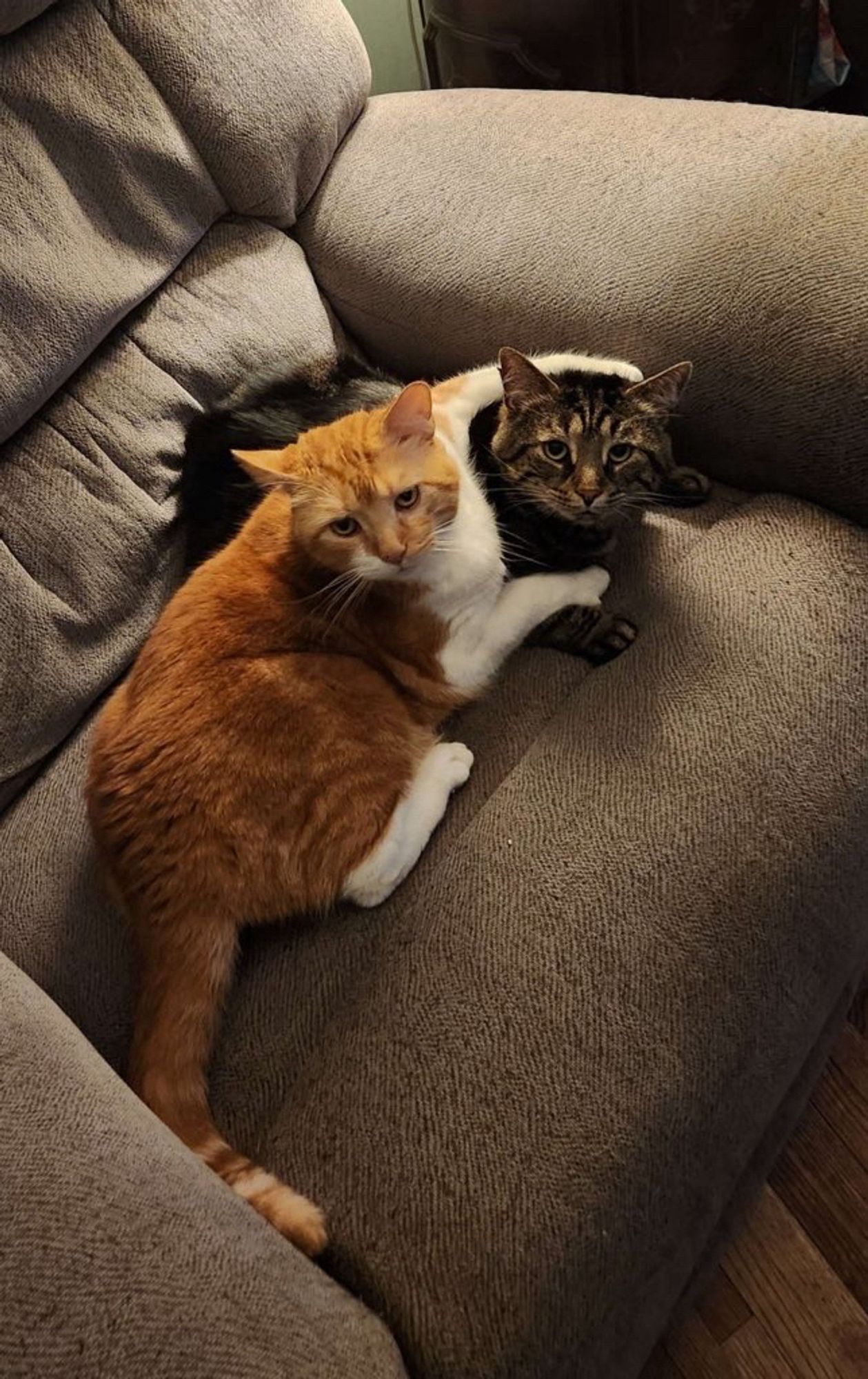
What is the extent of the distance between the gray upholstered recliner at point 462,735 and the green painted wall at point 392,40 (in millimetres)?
671

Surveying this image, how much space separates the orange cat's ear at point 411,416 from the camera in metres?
1.06

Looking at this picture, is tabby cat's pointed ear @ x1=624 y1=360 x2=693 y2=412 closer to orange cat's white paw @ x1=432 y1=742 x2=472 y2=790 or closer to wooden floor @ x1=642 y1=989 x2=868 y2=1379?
orange cat's white paw @ x1=432 y1=742 x2=472 y2=790

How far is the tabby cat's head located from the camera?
1114 millimetres

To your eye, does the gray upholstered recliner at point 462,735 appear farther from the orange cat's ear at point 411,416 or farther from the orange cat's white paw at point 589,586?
the orange cat's ear at point 411,416

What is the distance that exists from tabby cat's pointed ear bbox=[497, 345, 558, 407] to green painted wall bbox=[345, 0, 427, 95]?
1400 mm

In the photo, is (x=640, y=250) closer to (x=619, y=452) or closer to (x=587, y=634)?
(x=619, y=452)

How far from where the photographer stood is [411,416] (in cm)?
109

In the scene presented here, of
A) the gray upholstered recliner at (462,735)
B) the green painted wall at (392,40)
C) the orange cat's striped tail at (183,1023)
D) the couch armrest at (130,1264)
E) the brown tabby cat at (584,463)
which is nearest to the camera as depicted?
the couch armrest at (130,1264)

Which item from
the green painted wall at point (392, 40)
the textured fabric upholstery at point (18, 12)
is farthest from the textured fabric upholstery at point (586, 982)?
the green painted wall at point (392, 40)

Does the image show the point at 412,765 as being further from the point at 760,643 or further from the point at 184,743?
the point at 760,643

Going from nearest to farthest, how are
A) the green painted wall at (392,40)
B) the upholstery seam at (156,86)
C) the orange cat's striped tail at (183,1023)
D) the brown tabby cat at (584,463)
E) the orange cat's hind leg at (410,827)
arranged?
the orange cat's striped tail at (183,1023) → the orange cat's hind leg at (410,827) → the brown tabby cat at (584,463) → the upholstery seam at (156,86) → the green painted wall at (392,40)

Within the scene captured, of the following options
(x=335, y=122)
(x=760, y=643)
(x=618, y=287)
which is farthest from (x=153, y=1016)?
(x=335, y=122)

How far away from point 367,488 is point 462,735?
32 centimetres

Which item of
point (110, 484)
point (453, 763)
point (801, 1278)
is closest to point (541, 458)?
point (453, 763)
